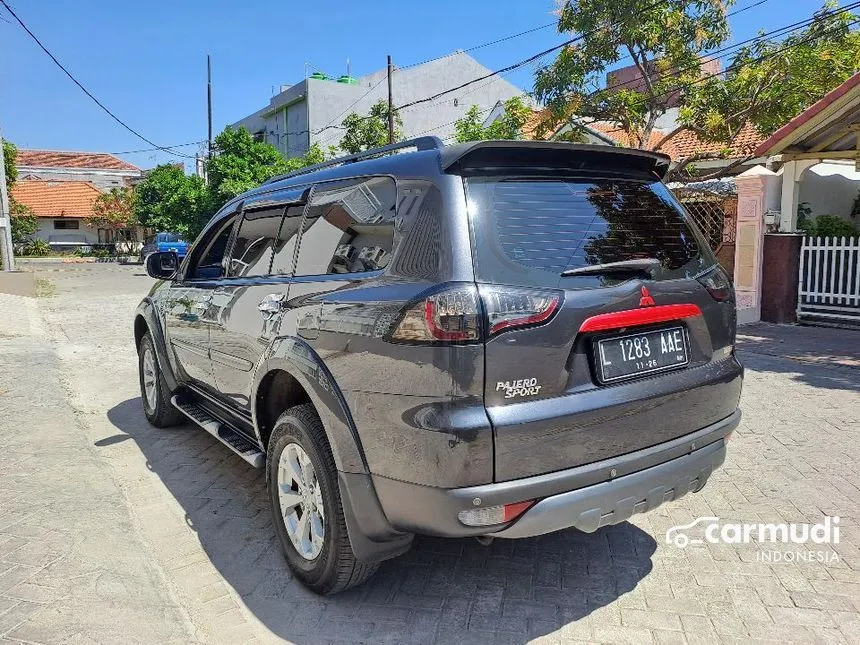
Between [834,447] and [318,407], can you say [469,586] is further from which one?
[834,447]

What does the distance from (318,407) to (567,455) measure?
1.03 meters

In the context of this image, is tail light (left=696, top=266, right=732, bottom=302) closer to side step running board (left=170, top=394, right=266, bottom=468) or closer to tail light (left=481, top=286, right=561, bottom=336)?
tail light (left=481, top=286, right=561, bottom=336)

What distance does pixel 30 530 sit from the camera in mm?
3568

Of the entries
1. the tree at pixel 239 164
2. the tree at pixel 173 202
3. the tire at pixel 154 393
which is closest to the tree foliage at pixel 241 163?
the tree at pixel 239 164

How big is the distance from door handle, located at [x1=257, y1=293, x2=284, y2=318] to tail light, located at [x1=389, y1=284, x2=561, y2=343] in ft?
3.45

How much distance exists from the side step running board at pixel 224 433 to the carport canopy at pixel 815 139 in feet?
29.9

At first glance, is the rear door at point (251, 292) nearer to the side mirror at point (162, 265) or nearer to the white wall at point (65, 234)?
the side mirror at point (162, 265)

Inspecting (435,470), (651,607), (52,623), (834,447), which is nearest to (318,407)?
(435,470)

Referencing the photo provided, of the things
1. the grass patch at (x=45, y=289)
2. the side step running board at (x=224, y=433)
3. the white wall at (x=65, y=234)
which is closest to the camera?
the side step running board at (x=224, y=433)

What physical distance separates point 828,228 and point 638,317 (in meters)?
10.7

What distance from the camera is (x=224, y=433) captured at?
4.09m

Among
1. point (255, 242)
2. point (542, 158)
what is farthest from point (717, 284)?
point (255, 242)

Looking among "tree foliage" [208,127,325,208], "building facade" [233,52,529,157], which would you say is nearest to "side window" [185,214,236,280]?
"tree foliage" [208,127,325,208]

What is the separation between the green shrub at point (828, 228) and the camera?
36.8ft
